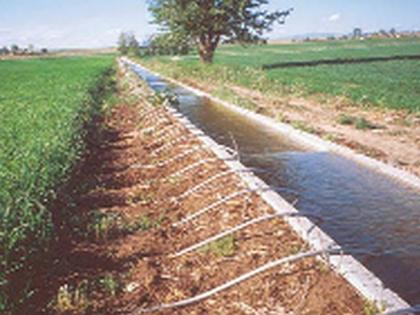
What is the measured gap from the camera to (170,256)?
5578mm

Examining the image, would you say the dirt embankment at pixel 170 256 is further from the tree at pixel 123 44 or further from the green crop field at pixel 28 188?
the tree at pixel 123 44

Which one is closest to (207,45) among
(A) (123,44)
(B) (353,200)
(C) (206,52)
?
(C) (206,52)

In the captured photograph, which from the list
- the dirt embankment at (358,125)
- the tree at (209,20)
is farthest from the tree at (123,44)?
the dirt embankment at (358,125)

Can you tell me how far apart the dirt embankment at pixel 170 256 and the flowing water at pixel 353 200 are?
82cm

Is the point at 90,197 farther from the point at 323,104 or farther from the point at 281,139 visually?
the point at 323,104

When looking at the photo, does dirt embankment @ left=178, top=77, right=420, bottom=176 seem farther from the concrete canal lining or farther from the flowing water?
the flowing water

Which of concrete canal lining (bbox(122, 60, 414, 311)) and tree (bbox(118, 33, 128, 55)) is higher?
concrete canal lining (bbox(122, 60, 414, 311))

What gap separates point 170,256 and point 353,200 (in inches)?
134

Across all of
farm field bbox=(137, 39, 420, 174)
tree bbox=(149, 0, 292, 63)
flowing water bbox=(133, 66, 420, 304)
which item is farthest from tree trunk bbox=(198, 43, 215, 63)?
flowing water bbox=(133, 66, 420, 304)

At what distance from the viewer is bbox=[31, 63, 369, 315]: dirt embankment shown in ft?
14.6

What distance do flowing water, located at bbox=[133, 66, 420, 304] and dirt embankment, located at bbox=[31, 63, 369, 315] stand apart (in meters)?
0.82

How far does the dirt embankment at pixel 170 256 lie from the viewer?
4465 millimetres

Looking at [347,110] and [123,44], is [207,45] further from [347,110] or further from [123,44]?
[123,44]

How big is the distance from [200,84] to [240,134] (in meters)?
17.1
